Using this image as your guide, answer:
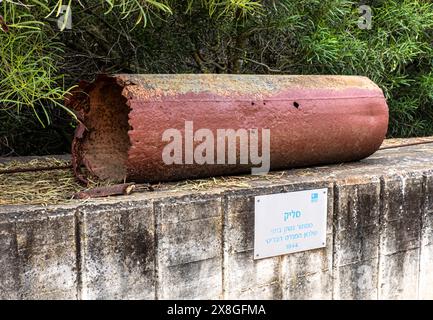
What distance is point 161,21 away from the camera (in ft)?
8.76

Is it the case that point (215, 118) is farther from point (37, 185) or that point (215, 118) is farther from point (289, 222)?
point (37, 185)

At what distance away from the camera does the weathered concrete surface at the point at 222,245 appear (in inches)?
59.9

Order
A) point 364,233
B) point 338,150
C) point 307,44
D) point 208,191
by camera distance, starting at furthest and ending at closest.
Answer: point 307,44, point 338,150, point 364,233, point 208,191

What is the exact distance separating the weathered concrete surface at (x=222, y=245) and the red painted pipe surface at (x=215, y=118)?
4.2 inches

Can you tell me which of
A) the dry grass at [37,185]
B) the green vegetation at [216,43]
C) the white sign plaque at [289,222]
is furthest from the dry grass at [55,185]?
the green vegetation at [216,43]

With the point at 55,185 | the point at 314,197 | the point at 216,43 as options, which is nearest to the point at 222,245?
the point at 314,197

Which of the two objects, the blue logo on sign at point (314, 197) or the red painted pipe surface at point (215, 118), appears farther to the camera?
the blue logo on sign at point (314, 197)

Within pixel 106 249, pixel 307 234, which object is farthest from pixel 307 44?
pixel 106 249

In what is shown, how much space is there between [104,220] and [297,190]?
72cm

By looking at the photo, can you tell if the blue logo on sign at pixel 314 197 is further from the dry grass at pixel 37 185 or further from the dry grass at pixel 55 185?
the dry grass at pixel 37 185

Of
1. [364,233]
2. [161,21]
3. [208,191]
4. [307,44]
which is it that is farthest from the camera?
[307,44]

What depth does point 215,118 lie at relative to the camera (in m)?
1.94

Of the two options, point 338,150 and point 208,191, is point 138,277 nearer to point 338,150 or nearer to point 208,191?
point 208,191

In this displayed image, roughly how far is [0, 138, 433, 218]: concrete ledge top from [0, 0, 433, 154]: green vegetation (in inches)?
27.5
